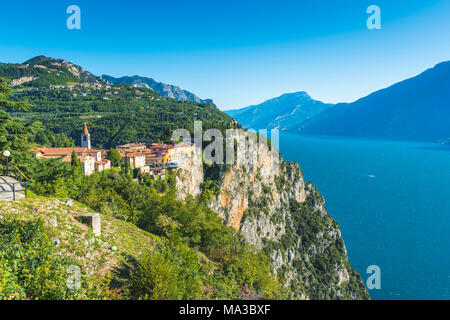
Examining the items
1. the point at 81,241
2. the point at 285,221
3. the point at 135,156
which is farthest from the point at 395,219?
the point at 81,241

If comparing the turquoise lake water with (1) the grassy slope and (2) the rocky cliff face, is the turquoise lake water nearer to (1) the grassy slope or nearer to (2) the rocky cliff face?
(2) the rocky cliff face

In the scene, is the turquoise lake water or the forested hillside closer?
the turquoise lake water

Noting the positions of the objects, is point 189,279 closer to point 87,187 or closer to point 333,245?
point 87,187

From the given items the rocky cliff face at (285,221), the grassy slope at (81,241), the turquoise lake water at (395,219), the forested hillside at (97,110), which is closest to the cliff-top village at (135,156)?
the rocky cliff face at (285,221)

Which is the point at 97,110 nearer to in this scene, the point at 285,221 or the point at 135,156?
the point at 135,156

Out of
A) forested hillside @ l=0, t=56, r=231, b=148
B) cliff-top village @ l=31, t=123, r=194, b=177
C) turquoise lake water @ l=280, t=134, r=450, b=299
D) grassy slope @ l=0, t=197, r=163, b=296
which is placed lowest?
turquoise lake water @ l=280, t=134, r=450, b=299

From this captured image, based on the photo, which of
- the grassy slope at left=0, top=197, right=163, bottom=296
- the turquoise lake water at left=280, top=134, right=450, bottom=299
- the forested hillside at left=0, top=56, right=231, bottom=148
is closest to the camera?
the grassy slope at left=0, top=197, right=163, bottom=296

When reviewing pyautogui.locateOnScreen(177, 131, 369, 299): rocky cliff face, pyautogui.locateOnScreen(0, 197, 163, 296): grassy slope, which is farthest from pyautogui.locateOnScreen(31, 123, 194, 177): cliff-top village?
pyautogui.locateOnScreen(0, 197, 163, 296): grassy slope

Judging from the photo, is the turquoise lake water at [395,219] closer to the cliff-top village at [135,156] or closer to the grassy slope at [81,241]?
the cliff-top village at [135,156]
